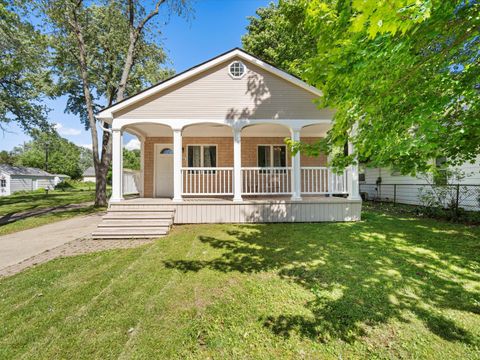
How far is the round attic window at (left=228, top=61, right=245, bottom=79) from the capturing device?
8.36 meters

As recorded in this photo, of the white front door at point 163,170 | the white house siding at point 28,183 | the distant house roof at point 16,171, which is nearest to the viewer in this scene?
the white front door at point 163,170

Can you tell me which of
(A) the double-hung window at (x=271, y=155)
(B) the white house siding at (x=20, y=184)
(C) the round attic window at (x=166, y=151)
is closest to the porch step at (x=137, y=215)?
(C) the round attic window at (x=166, y=151)

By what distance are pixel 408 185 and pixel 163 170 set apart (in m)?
13.7

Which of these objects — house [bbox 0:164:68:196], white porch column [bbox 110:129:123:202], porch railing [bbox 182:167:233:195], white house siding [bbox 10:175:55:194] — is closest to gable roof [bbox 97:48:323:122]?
white porch column [bbox 110:129:123:202]

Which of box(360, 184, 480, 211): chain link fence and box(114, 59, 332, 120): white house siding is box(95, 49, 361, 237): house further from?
box(360, 184, 480, 211): chain link fence

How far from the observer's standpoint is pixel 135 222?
7.16 metres

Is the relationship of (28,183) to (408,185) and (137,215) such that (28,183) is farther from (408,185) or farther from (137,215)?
→ (408,185)

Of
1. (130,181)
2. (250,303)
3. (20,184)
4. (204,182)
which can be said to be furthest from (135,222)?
(20,184)

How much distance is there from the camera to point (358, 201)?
8266mm

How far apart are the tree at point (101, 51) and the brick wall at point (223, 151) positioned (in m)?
3.45

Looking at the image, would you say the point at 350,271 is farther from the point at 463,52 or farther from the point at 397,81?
the point at 463,52

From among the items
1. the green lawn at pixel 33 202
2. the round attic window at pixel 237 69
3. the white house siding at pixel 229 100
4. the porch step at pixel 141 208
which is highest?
the round attic window at pixel 237 69

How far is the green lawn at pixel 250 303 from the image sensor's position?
7.73ft

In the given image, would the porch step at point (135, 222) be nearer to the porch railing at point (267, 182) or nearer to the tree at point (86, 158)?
the porch railing at point (267, 182)
